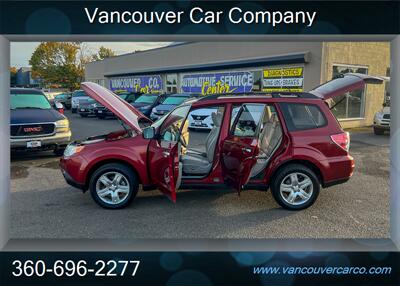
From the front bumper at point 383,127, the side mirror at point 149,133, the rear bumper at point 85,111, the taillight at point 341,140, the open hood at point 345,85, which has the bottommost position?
the front bumper at point 383,127

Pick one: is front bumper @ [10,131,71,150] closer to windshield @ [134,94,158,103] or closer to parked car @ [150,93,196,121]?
parked car @ [150,93,196,121]

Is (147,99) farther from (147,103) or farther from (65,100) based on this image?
(65,100)

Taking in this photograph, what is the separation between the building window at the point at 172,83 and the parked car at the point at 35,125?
14.2m

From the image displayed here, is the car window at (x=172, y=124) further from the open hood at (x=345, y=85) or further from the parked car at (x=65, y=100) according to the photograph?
the parked car at (x=65, y=100)

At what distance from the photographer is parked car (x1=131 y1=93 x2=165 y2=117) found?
1599 centimetres

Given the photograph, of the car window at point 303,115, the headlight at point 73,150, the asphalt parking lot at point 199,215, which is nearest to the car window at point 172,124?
the asphalt parking lot at point 199,215

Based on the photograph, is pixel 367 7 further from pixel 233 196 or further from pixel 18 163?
pixel 18 163

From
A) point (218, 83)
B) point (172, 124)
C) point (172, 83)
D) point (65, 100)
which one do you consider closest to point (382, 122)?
point (218, 83)

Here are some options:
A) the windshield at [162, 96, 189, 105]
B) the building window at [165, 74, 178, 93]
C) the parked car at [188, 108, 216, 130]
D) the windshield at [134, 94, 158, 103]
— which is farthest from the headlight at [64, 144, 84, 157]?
the building window at [165, 74, 178, 93]

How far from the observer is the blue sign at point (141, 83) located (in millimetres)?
25059

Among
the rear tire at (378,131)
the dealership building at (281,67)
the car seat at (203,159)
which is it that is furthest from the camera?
the dealership building at (281,67)

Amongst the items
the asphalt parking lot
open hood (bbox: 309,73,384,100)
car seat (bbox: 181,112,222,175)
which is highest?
open hood (bbox: 309,73,384,100)

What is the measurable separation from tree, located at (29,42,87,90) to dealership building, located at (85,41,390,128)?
27511 mm

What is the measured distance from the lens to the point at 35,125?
7.88 metres
